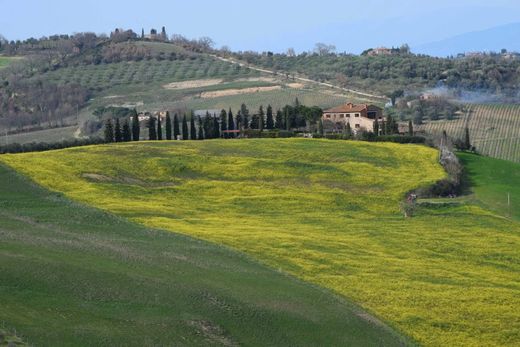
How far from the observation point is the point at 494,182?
77.0 m

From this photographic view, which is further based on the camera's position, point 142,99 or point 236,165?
point 142,99

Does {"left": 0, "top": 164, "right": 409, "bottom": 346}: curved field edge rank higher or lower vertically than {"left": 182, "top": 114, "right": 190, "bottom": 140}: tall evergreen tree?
lower

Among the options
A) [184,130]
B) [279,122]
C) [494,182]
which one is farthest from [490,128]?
[494,182]

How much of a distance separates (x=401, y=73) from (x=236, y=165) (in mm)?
81490

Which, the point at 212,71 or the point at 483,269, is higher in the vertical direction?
the point at 212,71

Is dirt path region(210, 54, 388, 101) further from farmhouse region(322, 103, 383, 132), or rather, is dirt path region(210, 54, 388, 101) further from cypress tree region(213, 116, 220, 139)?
cypress tree region(213, 116, 220, 139)

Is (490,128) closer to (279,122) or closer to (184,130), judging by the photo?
(279,122)

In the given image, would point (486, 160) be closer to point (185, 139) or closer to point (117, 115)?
point (185, 139)

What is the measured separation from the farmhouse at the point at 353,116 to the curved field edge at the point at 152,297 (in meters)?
59.9

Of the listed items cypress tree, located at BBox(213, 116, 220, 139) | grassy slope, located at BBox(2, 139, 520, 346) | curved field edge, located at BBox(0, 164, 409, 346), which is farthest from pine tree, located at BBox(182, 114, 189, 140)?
curved field edge, located at BBox(0, 164, 409, 346)

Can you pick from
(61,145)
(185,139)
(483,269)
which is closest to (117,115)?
(185,139)

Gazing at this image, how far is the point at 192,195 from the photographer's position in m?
68.3

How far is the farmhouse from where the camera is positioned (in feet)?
350

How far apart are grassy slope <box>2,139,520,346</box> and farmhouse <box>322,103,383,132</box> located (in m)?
16.5
